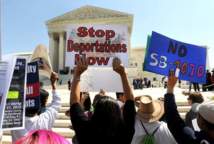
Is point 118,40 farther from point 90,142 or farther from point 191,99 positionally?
point 90,142

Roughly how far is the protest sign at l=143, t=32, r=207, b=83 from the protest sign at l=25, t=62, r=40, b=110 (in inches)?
101

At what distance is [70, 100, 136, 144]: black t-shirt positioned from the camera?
2.82 m

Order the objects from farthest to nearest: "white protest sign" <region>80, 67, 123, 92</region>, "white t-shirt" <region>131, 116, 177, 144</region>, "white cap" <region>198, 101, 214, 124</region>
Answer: "white protest sign" <region>80, 67, 123, 92</region> < "white t-shirt" <region>131, 116, 177, 144</region> < "white cap" <region>198, 101, 214, 124</region>

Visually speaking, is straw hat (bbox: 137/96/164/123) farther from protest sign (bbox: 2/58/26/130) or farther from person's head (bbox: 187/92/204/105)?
person's head (bbox: 187/92/204/105)

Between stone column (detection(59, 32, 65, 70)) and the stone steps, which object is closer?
the stone steps

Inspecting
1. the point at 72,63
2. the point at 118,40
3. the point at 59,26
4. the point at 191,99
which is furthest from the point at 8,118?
the point at 59,26

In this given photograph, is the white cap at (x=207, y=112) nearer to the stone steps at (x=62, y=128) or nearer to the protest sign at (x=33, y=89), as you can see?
the protest sign at (x=33, y=89)

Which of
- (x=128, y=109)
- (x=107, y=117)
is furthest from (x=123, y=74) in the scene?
(x=107, y=117)

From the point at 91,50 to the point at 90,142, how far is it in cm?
372

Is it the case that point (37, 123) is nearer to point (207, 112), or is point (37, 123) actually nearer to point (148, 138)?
point (148, 138)

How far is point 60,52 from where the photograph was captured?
7812 centimetres

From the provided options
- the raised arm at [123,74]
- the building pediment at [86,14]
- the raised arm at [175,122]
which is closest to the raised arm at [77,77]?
the raised arm at [123,74]

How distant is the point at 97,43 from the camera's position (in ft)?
21.1

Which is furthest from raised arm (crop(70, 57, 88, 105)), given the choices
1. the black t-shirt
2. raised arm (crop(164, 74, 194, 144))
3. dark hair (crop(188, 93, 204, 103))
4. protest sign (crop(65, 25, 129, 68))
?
protest sign (crop(65, 25, 129, 68))
